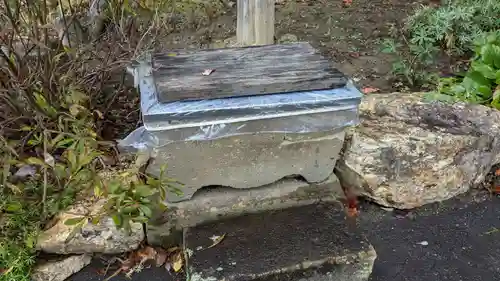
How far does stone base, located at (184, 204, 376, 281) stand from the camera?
2047 millimetres

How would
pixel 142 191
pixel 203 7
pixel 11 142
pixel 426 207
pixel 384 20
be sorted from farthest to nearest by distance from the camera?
pixel 384 20, pixel 203 7, pixel 426 207, pixel 11 142, pixel 142 191

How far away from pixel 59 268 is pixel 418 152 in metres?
1.78

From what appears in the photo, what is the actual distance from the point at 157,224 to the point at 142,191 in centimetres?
39

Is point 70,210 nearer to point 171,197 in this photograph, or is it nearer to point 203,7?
point 171,197

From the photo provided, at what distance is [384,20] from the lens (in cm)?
417

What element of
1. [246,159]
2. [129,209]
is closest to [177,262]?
[129,209]

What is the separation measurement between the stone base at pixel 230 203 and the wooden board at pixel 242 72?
21.6 inches

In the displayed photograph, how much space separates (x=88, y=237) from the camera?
223 centimetres

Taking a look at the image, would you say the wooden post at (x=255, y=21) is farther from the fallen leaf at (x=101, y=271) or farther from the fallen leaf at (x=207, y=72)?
the fallen leaf at (x=101, y=271)

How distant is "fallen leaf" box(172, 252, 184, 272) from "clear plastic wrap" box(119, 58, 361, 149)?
1.82 ft

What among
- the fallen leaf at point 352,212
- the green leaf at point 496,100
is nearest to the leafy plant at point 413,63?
the green leaf at point 496,100

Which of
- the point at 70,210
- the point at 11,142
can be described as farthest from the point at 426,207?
the point at 11,142

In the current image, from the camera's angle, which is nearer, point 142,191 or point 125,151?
point 142,191

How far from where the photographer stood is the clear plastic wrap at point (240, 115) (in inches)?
78.5
